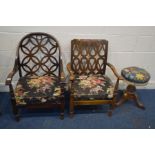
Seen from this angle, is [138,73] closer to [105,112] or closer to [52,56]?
[105,112]

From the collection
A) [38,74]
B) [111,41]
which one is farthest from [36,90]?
[111,41]

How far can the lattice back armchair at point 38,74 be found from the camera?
212 centimetres

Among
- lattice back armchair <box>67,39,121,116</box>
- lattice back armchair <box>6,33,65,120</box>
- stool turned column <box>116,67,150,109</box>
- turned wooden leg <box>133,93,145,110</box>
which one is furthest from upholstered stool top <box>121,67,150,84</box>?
lattice back armchair <box>6,33,65,120</box>

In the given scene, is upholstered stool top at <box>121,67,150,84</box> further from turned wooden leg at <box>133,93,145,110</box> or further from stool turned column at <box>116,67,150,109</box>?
turned wooden leg at <box>133,93,145,110</box>

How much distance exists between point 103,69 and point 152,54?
2.53 ft

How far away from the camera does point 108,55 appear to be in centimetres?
264

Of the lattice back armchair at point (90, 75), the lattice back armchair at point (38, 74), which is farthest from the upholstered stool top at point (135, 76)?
the lattice back armchair at point (38, 74)

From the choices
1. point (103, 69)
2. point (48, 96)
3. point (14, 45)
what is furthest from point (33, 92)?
point (103, 69)

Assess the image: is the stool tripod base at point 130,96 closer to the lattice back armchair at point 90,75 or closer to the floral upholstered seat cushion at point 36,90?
the lattice back armchair at point 90,75

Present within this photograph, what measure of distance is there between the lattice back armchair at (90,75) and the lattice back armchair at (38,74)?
0.59ft

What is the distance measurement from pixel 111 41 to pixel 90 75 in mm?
534

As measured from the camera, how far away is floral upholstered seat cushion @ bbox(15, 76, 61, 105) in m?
2.10

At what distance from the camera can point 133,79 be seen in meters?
2.39

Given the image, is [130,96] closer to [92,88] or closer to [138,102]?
[138,102]
